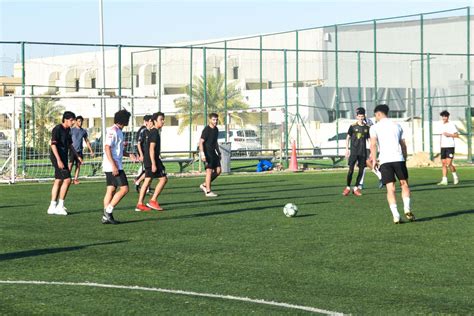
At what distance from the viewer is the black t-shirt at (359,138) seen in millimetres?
22219

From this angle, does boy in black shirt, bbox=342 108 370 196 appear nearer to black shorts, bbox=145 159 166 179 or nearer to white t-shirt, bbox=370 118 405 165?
black shorts, bbox=145 159 166 179

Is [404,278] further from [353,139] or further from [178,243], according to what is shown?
[353,139]

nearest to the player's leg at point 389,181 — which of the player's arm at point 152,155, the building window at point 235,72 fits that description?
the player's arm at point 152,155

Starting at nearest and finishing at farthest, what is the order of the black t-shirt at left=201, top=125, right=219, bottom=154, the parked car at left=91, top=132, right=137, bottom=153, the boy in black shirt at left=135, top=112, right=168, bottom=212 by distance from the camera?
1. the boy in black shirt at left=135, top=112, right=168, bottom=212
2. the black t-shirt at left=201, top=125, right=219, bottom=154
3. the parked car at left=91, top=132, right=137, bottom=153

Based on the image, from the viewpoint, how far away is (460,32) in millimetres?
61156

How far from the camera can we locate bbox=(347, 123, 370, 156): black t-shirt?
22.2 m

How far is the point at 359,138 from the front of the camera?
2233 centimetres

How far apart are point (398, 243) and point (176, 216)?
5.51 meters

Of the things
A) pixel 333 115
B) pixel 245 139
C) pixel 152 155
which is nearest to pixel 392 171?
pixel 152 155

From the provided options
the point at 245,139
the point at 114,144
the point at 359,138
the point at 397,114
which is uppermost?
the point at 397,114

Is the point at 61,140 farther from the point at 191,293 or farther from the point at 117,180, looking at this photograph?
the point at 191,293

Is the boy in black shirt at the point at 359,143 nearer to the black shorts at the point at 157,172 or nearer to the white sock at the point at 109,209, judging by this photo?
the black shorts at the point at 157,172

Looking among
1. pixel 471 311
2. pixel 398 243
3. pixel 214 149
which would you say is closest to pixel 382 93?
pixel 214 149

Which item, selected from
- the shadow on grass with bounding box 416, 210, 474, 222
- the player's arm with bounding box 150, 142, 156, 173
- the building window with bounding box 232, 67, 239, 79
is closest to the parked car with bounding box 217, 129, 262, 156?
the building window with bounding box 232, 67, 239, 79
